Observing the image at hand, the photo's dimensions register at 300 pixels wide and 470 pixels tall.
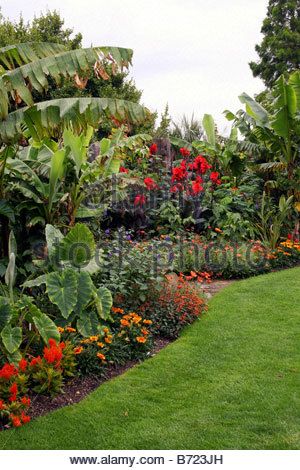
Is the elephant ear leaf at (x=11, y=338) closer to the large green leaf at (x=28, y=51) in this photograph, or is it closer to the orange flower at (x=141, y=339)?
the orange flower at (x=141, y=339)

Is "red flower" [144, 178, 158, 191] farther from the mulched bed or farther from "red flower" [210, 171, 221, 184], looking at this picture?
the mulched bed

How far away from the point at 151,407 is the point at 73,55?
375 cm

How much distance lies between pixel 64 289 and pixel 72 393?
3.21 ft

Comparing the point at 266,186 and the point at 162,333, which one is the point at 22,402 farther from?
the point at 266,186

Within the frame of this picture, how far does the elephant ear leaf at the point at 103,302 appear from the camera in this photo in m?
5.66

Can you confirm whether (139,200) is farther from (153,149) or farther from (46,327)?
(46,327)

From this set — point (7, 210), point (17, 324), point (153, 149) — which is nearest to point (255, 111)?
point (153, 149)

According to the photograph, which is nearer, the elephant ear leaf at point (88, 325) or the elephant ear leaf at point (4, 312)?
the elephant ear leaf at point (4, 312)

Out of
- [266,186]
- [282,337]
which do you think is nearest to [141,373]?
[282,337]

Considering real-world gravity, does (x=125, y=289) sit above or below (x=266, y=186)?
below

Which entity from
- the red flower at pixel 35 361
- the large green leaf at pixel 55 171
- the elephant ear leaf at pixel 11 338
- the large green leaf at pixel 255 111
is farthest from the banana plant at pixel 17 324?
the large green leaf at pixel 255 111

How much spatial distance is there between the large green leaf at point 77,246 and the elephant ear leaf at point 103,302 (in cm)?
41

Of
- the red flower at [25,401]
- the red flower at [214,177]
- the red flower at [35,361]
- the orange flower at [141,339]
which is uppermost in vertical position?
the red flower at [214,177]

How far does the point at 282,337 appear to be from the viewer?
21.6 ft
